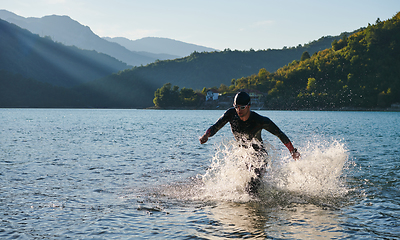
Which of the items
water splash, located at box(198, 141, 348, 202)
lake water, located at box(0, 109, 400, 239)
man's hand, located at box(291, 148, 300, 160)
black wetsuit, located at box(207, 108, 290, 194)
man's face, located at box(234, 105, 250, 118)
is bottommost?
lake water, located at box(0, 109, 400, 239)

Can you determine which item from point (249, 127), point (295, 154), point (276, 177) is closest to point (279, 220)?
point (295, 154)

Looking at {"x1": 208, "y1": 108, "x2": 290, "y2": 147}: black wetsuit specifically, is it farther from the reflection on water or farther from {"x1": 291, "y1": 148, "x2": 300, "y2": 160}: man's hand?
the reflection on water

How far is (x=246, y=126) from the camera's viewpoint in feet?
30.1

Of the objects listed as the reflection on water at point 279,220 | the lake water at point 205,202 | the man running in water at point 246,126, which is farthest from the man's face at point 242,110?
the reflection on water at point 279,220

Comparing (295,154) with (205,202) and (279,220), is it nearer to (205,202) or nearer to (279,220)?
(279,220)

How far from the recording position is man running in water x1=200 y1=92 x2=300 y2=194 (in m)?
8.66

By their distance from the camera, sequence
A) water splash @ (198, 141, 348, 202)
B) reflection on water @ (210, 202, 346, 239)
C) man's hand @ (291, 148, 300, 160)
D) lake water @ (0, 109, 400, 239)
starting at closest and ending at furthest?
reflection on water @ (210, 202, 346, 239), lake water @ (0, 109, 400, 239), man's hand @ (291, 148, 300, 160), water splash @ (198, 141, 348, 202)

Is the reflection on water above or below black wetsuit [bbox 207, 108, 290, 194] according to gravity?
below

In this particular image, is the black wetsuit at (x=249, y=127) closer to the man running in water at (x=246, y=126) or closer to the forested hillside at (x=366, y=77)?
the man running in water at (x=246, y=126)

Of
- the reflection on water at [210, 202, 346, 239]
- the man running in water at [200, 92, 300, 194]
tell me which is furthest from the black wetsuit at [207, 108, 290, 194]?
the reflection on water at [210, 202, 346, 239]

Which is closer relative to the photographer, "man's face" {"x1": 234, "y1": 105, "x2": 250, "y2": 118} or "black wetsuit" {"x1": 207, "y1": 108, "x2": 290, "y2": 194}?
"man's face" {"x1": 234, "y1": 105, "x2": 250, "y2": 118}

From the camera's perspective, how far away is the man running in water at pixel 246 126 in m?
8.66

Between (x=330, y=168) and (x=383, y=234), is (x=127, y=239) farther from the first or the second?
(x=330, y=168)

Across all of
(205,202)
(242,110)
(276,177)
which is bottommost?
(205,202)
